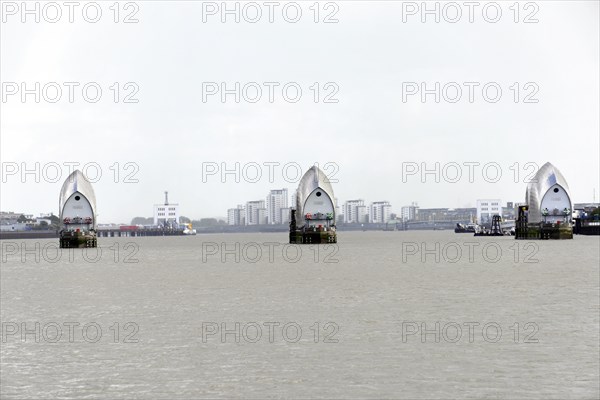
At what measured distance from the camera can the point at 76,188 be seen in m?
117

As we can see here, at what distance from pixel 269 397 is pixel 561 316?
1676 centimetres

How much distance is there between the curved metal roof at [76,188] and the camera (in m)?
117

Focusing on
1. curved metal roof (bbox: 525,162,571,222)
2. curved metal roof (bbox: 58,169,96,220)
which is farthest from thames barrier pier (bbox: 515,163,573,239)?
curved metal roof (bbox: 58,169,96,220)

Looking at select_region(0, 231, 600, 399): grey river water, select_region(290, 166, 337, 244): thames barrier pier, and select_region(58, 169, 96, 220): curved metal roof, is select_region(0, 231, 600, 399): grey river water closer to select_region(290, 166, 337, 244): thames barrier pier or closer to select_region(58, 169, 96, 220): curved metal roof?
select_region(58, 169, 96, 220): curved metal roof

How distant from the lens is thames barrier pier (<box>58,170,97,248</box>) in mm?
117438

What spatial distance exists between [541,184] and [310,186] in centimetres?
4113

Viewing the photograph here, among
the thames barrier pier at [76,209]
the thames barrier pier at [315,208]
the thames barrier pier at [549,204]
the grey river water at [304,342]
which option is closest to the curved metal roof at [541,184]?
the thames barrier pier at [549,204]

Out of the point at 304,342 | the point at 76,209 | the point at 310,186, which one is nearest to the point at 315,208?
the point at 310,186

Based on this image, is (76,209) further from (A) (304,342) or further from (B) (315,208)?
(A) (304,342)

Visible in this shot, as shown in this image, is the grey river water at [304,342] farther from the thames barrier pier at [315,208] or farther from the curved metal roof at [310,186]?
the curved metal roof at [310,186]

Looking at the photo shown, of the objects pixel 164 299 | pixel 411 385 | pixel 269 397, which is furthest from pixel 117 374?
pixel 164 299

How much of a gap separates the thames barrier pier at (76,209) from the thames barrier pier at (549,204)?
242ft

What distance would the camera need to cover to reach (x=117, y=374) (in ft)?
62.2

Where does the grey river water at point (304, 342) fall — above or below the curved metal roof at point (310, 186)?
below
